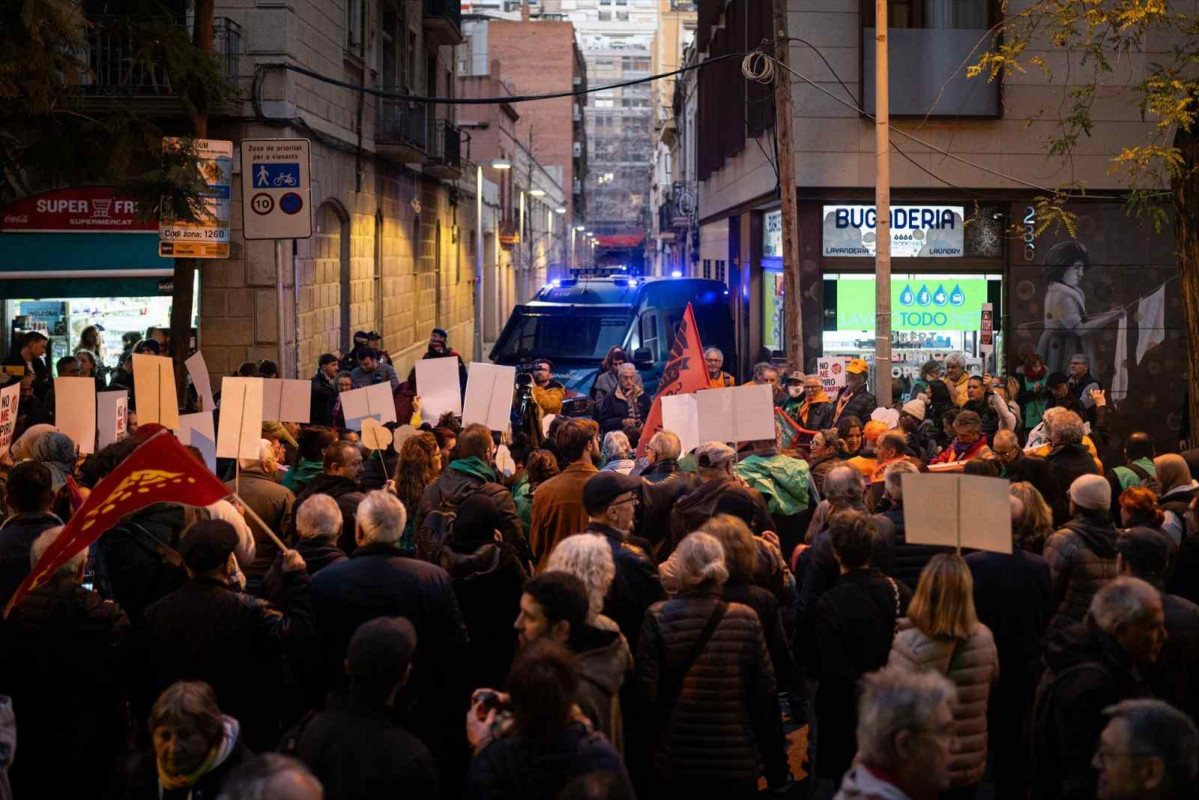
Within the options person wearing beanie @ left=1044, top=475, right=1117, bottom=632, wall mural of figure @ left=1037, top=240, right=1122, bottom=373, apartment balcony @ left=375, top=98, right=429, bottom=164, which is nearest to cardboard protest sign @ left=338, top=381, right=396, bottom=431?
person wearing beanie @ left=1044, top=475, right=1117, bottom=632

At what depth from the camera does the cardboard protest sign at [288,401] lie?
436 inches

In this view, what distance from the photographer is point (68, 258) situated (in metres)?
20.2

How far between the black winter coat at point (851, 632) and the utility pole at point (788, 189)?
11.5m

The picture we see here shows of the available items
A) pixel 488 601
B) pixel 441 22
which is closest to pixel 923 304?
pixel 488 601

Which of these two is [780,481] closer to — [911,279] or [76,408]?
[76,408]

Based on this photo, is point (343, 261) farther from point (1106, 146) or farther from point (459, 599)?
point (459, 599)

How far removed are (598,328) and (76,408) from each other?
11.1 m

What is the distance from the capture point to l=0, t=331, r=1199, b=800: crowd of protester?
4.20 m

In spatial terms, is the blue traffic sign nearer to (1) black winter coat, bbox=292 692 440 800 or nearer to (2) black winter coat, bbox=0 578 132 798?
(2) black winter coat, bbox=0 578 132 798

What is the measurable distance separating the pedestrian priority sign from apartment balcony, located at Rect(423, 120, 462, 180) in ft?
64.9

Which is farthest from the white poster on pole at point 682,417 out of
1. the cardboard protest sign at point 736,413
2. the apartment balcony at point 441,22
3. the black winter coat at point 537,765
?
the apartment balcony at point 441,22

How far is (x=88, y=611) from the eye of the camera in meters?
5.80

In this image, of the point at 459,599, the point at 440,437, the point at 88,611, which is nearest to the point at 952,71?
the point at 440,437

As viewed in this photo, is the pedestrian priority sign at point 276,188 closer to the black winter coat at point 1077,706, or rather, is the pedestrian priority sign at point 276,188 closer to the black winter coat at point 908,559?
the black winter coat at point 908,559
